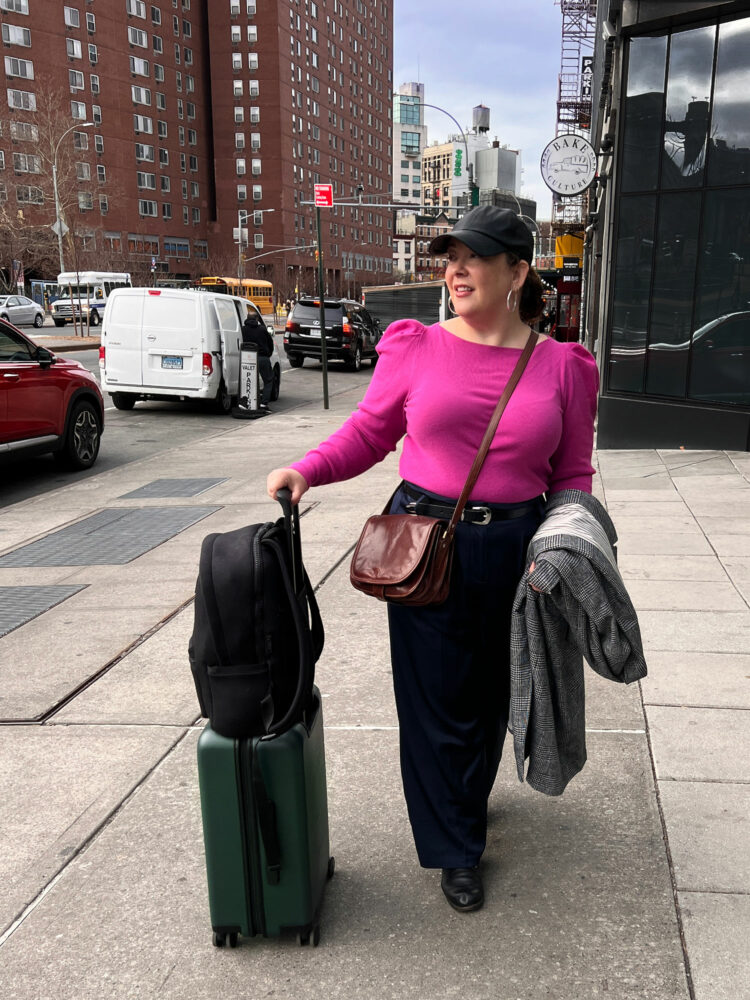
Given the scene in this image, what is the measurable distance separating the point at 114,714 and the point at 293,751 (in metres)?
1.88

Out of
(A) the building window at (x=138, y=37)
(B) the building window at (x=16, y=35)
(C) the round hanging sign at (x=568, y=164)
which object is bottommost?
(C) the round hanging sign at (x=568, y=164)

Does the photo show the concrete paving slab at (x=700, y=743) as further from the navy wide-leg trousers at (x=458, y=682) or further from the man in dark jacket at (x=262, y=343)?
the man in dark jacket at (x=262, y=343)

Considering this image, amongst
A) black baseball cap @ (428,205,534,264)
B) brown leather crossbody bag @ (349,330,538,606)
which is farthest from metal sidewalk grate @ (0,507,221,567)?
black baseball cap @ (428,205,534,264)

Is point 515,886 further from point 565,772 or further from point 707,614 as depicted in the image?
point 707,614

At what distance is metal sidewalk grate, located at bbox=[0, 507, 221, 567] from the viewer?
21.3ft

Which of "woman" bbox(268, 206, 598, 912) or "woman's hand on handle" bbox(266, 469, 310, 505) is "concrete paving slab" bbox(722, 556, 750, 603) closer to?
"woman" bbox(268, 206, 598, 912)

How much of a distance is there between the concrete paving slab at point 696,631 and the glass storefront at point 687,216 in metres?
5.59

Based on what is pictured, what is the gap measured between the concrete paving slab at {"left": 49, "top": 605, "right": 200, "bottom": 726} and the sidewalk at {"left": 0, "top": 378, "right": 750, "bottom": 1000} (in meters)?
0.01

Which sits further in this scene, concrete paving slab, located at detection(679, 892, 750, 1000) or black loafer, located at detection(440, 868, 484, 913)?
black loafer, located at detection(440, 868, 484, 913)

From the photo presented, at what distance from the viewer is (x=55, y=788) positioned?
3240 millimetres

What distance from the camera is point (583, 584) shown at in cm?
224

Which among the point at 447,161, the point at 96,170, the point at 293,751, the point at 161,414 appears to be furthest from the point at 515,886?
the point at 447,161

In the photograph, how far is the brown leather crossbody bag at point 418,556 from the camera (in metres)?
2.33

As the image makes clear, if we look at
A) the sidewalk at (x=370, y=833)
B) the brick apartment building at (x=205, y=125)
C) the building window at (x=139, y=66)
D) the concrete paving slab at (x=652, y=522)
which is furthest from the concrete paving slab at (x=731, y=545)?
the building window at (x=139, y=66)
